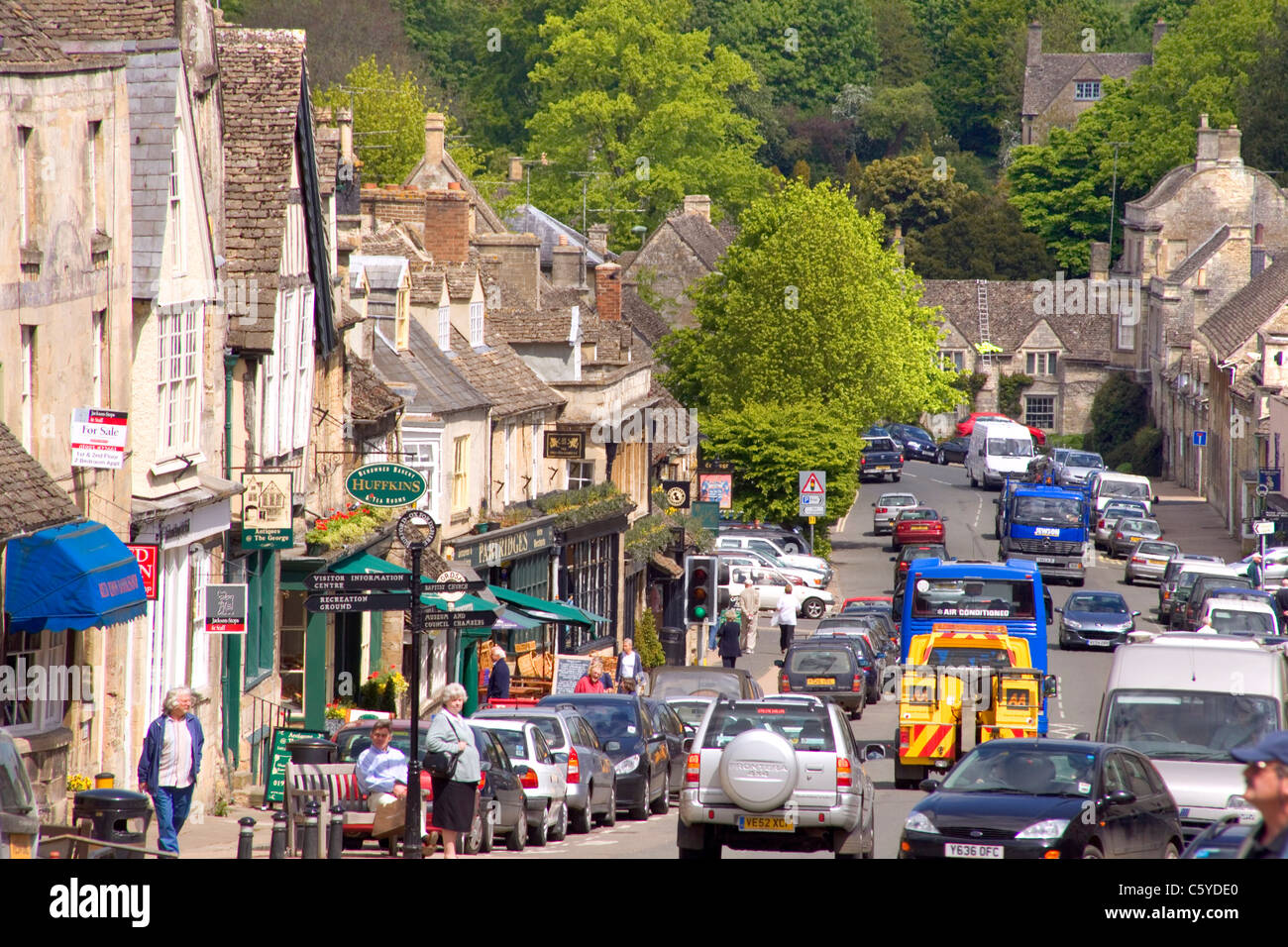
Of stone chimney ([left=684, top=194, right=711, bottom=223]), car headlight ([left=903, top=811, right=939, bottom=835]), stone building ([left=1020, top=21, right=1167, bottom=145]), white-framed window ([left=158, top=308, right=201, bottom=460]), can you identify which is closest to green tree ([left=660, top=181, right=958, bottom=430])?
stone chimney ([left=684, top=194, right=711, bottom=223])

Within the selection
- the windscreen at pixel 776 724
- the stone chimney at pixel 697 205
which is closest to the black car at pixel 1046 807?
the windscreen at pixel 776 724

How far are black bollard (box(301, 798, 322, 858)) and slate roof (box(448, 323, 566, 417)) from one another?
75.4 ft

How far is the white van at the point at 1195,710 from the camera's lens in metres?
20.0

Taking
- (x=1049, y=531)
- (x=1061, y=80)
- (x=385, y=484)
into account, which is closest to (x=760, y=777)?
(x=385, y=484)

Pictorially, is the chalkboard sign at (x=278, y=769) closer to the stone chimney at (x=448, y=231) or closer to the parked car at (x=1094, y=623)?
the stone chimney at (x=448, y=231)

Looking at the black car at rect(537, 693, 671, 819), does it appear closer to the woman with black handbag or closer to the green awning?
the woman with black handbag

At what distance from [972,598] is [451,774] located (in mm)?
20151

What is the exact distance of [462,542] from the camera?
126 feet

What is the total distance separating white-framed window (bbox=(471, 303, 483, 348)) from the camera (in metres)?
44.4

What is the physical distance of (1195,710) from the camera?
21.5 meters

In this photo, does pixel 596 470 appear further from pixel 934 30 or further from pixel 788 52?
pixel 934 30

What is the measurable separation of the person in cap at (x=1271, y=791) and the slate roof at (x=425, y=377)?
92.8ft
